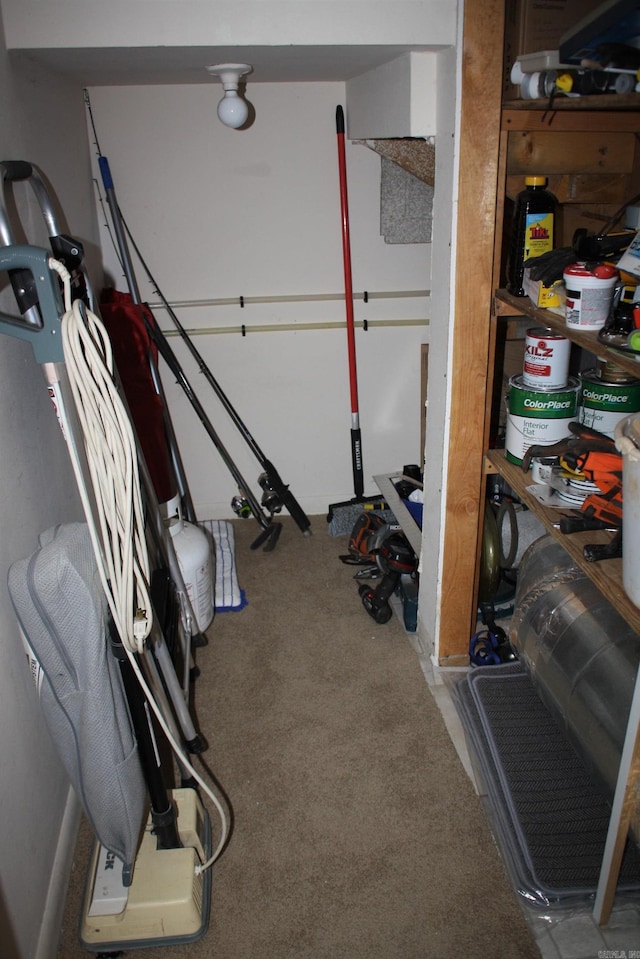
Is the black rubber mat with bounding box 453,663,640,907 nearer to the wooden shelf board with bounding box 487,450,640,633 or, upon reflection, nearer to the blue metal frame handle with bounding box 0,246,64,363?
the wooden shelf board with bounding box 487,450,640,633

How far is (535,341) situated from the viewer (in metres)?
1.60

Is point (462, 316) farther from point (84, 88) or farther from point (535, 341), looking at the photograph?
point (84, 88)

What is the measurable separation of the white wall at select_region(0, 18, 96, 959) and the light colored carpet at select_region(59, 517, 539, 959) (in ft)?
0.54

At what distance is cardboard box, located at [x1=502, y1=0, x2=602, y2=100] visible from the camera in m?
1.45

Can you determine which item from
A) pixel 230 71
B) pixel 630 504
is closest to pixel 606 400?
pixel 630 504

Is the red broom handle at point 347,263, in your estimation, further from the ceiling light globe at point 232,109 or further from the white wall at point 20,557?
the white wall at point 20,557

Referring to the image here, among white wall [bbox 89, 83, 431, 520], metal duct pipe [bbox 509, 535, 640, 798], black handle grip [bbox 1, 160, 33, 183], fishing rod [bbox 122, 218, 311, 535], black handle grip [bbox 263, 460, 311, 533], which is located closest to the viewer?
black handle grip [bbox 1, 160, 33, 183]

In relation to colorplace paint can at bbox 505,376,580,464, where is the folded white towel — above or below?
below

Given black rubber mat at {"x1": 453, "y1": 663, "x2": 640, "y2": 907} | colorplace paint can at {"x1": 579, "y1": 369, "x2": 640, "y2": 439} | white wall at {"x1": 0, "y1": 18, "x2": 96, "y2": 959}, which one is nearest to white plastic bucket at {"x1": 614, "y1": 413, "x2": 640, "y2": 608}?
colorplace paint can at {"x1": 579, "y1": 369, "x2": 640, "y2": 439}

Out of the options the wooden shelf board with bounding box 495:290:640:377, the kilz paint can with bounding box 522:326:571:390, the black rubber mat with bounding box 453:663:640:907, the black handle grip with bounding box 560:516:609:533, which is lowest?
the black rubber mat with bounding box 453:663:640:907

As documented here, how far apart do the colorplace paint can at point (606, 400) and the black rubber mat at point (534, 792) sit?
85 cm

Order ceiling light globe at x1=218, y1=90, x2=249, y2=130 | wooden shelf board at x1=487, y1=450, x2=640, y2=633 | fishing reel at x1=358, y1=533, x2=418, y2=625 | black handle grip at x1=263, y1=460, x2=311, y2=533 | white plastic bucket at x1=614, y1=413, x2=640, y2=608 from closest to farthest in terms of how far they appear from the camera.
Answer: white plastic bucket at x1=614, y1=413, x2=640, y2=608
wooden shelf board at x1=487, y1=450, x2=640, y2=633
ceiling light globe at x1=218, y1=90, x2=249, y2=130
fishing reel at x1=358, y1=533, x2=418, y2=625
black handle grip at x1=263, y1=460, x2=311, y2=533

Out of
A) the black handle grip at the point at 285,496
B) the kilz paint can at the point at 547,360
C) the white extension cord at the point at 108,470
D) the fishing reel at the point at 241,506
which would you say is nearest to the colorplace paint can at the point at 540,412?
the kilz paint can at the point at 547,360

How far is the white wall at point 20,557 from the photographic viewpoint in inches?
50.5
